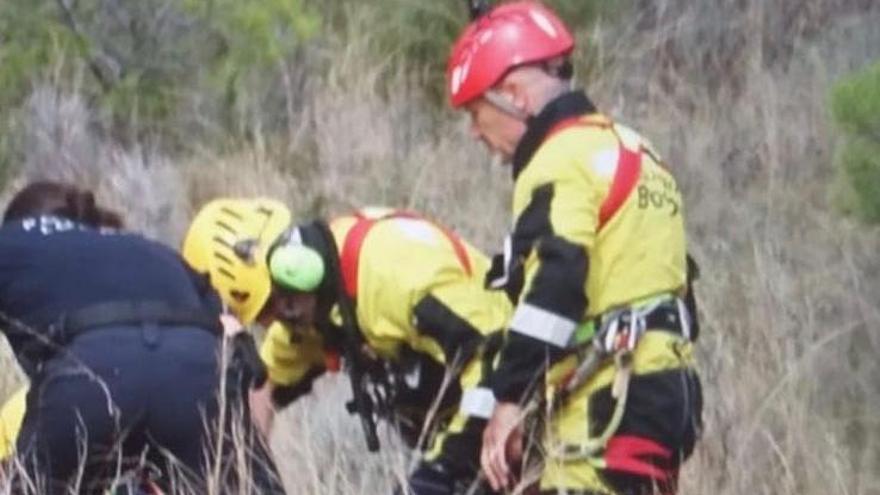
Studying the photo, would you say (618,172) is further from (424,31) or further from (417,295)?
(424,31)

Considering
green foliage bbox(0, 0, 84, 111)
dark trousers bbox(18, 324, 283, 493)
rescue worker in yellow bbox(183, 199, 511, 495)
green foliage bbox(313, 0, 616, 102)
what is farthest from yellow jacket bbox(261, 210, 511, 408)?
green foliage bbox(313, 0, 616, 102)

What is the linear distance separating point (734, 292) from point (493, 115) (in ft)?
9.64

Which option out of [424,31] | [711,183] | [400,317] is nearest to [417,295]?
[400,317]

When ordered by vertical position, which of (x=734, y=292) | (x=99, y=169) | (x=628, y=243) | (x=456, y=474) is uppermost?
(x=628, y=243)

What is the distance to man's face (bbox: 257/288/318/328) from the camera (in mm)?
6512

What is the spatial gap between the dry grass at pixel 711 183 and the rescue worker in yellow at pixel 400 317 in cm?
33

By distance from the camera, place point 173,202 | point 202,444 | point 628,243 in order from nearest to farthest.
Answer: point 628,243
point 202,444
point 173,202

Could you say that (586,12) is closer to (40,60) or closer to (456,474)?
(40,60)

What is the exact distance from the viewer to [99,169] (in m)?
12.0

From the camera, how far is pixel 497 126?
20.9ft

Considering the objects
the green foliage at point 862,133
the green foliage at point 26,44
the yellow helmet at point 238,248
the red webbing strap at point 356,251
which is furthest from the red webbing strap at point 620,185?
the green foliage at point 26,44

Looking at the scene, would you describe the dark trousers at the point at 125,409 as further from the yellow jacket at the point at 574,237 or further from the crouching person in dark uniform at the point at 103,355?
the yellow jacket at the point at 574,237

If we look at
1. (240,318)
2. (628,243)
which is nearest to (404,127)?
(240,318)

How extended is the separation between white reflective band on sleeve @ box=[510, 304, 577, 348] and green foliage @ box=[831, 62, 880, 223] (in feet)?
4.82
